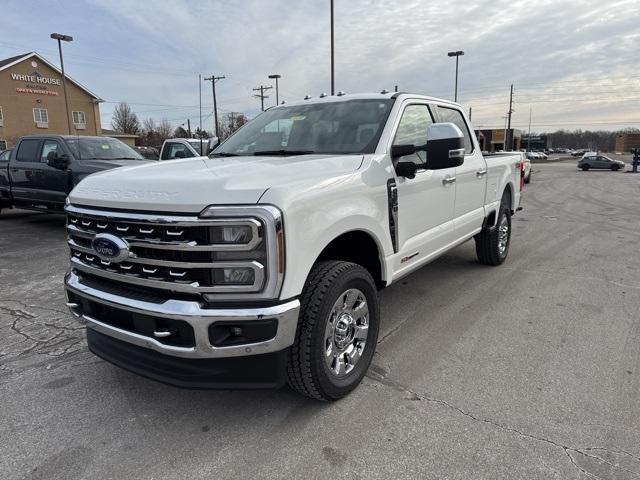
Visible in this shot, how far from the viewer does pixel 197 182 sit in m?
2.47

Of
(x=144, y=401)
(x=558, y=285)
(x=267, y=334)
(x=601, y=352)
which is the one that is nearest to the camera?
(x=267, y=334)

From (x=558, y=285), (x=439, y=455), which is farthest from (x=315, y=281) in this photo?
(x=558, y=285)

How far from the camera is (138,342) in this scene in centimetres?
253

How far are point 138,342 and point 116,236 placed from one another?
0.59m

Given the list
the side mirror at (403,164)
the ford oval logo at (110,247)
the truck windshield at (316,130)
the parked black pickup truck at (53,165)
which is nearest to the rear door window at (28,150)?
the parked black pickup truck at (53,165)

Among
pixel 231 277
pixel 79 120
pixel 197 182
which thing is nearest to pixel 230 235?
pixel 231 277

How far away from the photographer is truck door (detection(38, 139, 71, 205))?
8.82 meters

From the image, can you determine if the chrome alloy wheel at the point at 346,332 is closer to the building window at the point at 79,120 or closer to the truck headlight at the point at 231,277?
the truck headlight at the point at 231,277

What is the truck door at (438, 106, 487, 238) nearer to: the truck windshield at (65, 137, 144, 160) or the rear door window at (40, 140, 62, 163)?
the truck windshield at (65, 137, 144, 160)

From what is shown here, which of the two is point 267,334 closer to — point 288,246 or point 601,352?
point 288,246

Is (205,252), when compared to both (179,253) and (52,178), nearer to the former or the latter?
(179,253)

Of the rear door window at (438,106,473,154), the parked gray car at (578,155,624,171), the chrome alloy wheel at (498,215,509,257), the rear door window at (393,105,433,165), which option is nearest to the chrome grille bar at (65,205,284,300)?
the rear door window at (393,105,433,165)

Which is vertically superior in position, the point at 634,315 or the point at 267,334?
the point at 267,334

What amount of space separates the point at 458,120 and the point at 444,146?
2.23m
